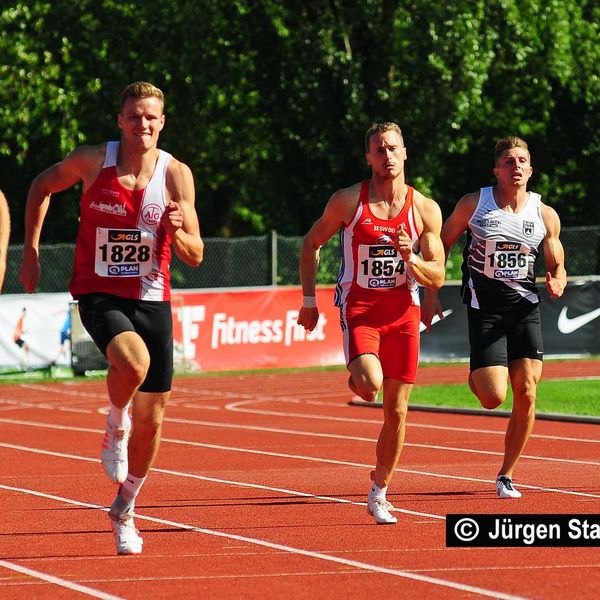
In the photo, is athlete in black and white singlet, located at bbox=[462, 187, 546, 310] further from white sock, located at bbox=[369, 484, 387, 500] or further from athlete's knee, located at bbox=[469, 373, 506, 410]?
white sock, located at bbox=[369, 484, 387, 500]

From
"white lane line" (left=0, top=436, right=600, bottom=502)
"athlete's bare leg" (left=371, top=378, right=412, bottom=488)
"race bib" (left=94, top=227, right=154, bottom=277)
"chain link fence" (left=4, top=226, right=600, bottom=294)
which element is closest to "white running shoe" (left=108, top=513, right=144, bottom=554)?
"race bib" (left=94, top=227, right=154, bottom=277)

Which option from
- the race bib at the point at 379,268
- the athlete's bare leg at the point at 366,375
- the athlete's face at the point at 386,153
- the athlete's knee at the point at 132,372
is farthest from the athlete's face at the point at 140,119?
the athlete's bare leg at the point at 366,375

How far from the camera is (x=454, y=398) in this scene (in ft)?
65.7

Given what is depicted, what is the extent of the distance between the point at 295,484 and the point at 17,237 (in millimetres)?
29045

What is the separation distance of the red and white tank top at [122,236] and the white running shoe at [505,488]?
315cm

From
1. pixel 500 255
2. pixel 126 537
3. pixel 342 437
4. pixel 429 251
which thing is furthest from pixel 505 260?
pixel 342 437

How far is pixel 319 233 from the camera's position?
9.28 m

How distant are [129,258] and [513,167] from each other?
11.0 feet

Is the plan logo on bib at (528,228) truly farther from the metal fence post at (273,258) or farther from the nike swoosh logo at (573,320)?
the nike swoosh logo at (573,320)

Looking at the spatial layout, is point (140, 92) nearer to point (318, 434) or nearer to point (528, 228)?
point (528, 228)

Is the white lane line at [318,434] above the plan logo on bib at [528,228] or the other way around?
the other way around

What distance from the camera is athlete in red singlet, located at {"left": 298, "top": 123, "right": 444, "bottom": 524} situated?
909 cm

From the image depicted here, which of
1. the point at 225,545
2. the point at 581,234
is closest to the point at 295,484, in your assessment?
the point at 225,545

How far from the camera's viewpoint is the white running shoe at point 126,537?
789cm
